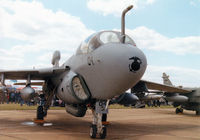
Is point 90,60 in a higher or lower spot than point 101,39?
lower

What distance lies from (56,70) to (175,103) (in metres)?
14.1

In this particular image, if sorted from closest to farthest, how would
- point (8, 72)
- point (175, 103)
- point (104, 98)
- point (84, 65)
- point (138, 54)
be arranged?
point (138, 54)
point (104, 98)
point (84, 65)
point (8, 72)
point (175, 103)

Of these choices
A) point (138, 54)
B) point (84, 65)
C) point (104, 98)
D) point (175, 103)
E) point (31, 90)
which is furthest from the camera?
point (175, 103)

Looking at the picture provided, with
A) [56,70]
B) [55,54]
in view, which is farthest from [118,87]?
[55,54]

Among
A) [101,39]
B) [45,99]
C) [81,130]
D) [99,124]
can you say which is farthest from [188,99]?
[101,39]

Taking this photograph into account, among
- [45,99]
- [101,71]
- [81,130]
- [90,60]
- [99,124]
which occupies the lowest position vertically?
[81,130]

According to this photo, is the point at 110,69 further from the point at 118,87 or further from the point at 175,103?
the point at 175,103

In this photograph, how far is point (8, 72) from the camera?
8992 mm

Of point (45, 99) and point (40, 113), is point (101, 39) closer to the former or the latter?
point (45, 99)

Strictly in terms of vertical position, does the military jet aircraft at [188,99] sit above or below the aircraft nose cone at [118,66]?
below

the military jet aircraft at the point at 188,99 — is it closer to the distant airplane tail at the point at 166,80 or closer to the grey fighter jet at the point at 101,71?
the distant airplane tail at the point at 166,80

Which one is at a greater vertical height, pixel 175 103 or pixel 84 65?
pixel 84 65

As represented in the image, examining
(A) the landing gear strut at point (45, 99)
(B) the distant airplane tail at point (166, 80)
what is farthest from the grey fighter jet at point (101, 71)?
(B) the distant airplane tail at point (166, 80)

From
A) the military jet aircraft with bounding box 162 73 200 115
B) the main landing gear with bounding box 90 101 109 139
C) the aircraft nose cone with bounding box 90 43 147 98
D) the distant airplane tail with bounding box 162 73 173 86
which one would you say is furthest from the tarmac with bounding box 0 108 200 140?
the distant airplane tail with bounding box 162 73 173 86
